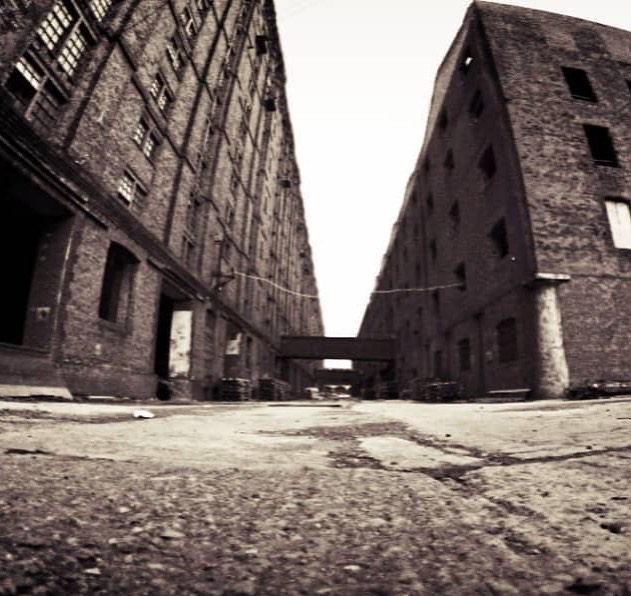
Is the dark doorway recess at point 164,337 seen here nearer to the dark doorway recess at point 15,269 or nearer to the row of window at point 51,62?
the dark doorway recess at point 15,269

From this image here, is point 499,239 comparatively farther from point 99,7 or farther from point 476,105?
point 99,7

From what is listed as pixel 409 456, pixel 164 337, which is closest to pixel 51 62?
pixel 164 337

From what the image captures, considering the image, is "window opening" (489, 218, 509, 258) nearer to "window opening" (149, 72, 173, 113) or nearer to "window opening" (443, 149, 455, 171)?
"window opening" (443, 149, 455, 171)

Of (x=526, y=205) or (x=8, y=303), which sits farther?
(x=526, y=205)

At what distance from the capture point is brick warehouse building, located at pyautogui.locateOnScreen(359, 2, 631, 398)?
9547mm

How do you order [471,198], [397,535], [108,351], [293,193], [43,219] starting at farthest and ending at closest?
1. [293,193]
2. [471,198]
3. [108,351]
4. [43,219]
5. [397,535]

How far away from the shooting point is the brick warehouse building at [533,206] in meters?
9.55

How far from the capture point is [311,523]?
88cm

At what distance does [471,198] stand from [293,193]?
804 inches

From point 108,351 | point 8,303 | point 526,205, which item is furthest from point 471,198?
point 8,303

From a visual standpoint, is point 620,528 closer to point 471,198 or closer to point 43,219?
point 43,219

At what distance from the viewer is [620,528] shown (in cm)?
83

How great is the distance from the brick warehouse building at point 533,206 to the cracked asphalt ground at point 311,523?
9.45 meters

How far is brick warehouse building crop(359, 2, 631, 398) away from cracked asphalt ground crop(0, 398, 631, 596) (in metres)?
9.45
